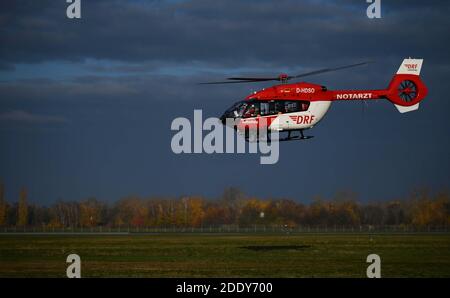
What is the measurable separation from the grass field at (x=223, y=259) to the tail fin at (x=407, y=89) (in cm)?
976

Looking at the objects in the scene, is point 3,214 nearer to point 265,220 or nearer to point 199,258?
point 265,220

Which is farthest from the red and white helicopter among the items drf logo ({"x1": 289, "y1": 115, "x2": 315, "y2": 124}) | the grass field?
the grass field

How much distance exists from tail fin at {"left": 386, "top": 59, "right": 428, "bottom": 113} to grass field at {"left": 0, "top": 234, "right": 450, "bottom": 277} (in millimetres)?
9761

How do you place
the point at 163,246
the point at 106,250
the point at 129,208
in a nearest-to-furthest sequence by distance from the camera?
1. the point at 106,250
2. the point at 163,246
3. the point at 129,208

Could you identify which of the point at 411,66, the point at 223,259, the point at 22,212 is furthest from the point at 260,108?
the point at 22,212

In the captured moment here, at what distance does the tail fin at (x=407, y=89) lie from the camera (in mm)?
50344

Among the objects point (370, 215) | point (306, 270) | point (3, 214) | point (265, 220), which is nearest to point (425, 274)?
point (306, 270)

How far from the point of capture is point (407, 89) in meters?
50.4

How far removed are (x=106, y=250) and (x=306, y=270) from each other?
19377 mm

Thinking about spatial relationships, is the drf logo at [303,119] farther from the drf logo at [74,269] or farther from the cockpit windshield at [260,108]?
the drf logo at [74,269]

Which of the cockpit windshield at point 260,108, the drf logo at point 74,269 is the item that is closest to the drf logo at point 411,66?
the cockpit windshield at point 260,108

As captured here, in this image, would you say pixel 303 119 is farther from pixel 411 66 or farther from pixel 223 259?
pixel 223 259

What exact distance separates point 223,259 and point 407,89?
53.5 ft

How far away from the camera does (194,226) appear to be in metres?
133
